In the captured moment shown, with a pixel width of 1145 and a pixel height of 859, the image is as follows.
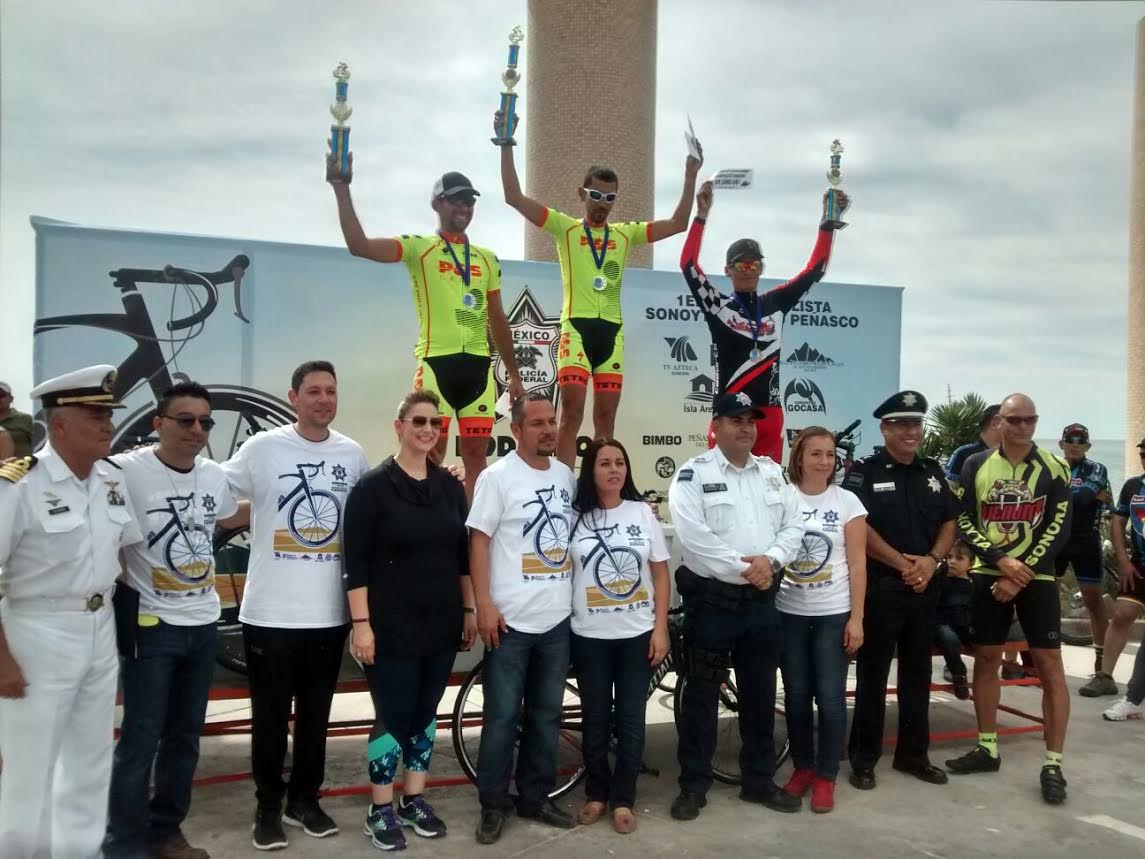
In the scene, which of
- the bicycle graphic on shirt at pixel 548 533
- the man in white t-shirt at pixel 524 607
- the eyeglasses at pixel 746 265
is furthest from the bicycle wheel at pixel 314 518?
the eyeglasses at pixel 746 265

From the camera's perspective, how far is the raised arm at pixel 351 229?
4.66 metres

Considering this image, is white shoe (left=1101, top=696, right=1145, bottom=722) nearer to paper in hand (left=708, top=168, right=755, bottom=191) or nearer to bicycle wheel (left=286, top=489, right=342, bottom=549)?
paper in hand (left=708, top=168, right=755, bottom=191)

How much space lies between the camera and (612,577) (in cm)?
396

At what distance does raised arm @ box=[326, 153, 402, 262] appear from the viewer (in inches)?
183

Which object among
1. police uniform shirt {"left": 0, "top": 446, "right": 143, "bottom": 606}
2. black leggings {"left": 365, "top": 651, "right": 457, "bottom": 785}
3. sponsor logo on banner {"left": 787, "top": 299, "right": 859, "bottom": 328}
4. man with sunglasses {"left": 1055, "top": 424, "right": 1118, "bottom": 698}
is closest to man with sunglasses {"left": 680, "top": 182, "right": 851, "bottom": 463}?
sponsor logo on banner {"left": 787, "top": 299, "right": 859, "bottom": 328}

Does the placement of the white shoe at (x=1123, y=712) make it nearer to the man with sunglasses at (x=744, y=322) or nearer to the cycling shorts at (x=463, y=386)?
the man with sunglasses at (x=744, y=322)

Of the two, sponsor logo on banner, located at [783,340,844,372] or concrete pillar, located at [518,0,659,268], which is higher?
concrete pillar, located at [518,0,659,268]

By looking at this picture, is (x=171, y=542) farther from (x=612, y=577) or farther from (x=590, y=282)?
(x=590, y=282)

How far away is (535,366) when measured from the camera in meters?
6.80

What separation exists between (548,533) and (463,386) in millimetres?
1567

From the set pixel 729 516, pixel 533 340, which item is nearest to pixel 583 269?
pixel 533 340

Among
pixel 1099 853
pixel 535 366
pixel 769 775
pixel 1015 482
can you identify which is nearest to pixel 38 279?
pixel 535 366

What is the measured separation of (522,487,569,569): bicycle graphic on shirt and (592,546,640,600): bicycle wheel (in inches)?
6.5

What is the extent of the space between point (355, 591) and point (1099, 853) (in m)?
3.46
